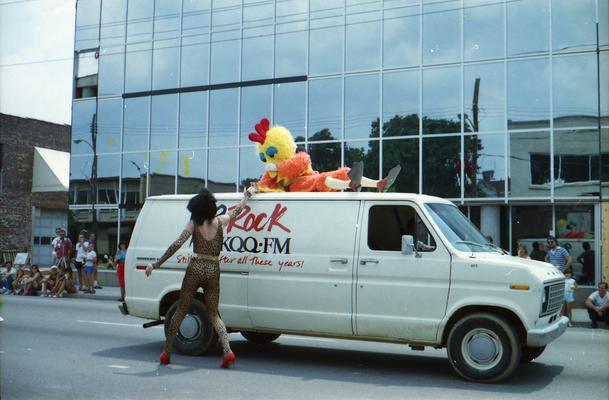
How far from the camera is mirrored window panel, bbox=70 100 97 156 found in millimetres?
27266

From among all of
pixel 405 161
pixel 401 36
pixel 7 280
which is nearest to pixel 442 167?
pixel 405 161

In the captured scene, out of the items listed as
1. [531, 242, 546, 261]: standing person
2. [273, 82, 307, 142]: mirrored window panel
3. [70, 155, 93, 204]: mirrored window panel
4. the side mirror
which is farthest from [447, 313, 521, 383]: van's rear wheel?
[70, 155, 93, 204]: mirrored window panel

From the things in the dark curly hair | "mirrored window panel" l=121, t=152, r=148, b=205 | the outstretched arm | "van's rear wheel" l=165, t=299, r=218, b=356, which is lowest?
"van's rear wheel" l=165, t=299, r=218, b=356

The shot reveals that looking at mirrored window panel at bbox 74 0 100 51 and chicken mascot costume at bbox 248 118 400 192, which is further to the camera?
mirrored window panel at bbox 74 0 100 51

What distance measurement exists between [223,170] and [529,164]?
1041 centimetres

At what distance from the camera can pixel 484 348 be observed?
7383 millimetres

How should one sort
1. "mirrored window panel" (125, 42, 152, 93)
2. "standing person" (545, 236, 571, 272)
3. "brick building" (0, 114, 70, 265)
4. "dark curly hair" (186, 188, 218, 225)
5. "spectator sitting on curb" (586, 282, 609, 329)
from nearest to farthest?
"dark curly hair" (186, 188, 218, 225) → "spectator sitting on curb" (586, 282, 609, 329) → "standing person" (545, 236, 571, 272) → "mirrored window panel" (125, 42, 152, 93) → "brick building" (0, 114, 70, 265)

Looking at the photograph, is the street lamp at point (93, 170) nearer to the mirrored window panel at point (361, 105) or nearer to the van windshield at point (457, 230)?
the mirrored window panel at point (361, 105)

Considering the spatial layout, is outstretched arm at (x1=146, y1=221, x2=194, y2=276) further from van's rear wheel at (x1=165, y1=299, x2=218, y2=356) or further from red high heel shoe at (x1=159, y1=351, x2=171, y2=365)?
red high heel shoe at (x1=159, y1=351, x2=171, y2=365)

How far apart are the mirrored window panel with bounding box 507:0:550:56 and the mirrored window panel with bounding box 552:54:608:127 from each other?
76cm

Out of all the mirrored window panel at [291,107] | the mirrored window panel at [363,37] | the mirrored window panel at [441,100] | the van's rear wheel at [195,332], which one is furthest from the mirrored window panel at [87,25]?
the van's rear wheel at [195,332]

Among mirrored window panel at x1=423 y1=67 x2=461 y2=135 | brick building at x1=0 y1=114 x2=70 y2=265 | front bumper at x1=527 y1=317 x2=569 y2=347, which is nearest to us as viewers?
front bumper at x1=527 y1=317 x2=569 y2=347

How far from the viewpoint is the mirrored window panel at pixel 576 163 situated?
18.9 meters

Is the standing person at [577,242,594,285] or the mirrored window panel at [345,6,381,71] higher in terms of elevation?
the mirrored window panel at [345,6,381,71]
